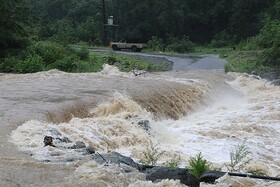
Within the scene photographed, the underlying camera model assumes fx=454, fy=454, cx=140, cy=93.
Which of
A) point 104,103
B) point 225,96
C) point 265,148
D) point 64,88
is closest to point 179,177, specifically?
point 265,148

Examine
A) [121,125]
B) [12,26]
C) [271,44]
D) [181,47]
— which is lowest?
[181,47]

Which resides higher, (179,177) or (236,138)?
(179,177)

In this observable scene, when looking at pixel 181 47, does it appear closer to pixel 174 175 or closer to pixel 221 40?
pixel 221 40

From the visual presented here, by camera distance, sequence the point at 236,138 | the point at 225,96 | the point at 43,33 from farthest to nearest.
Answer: the point at 43,33, the point at 225,96, the point at 236,138

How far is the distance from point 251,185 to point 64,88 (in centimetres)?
946

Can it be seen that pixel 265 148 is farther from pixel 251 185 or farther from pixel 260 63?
pixel 260 63

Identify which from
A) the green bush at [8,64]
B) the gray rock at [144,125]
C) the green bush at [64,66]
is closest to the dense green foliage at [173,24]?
the green bush at [64,66]

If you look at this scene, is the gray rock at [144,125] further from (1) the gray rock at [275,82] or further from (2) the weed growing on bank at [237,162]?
(1) the gray rock at [275,82]

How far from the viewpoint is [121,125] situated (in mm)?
10469

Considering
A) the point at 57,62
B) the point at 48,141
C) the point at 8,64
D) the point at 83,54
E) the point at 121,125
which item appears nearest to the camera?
the point at 48,141

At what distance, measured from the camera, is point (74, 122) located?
34.7ft

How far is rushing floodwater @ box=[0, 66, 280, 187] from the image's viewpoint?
673 centimetres

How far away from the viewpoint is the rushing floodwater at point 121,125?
22.1ft

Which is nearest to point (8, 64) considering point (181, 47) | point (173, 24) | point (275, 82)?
point (275, 82)
